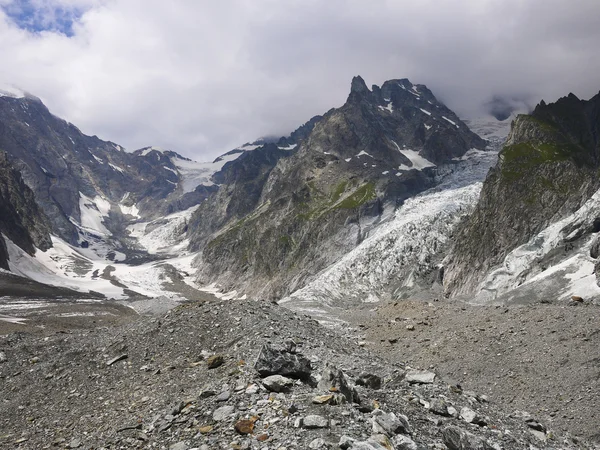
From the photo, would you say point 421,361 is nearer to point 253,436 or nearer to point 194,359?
point 194,359

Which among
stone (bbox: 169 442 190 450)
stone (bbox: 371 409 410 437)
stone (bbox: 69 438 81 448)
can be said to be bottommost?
stone (bbox: 69 438 81 448)

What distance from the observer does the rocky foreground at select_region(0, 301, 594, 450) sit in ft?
39.2

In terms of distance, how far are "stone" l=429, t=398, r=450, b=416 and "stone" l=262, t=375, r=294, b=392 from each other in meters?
5.15

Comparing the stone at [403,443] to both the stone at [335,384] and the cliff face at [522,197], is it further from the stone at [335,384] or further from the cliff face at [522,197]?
the cliff face at [522,197]

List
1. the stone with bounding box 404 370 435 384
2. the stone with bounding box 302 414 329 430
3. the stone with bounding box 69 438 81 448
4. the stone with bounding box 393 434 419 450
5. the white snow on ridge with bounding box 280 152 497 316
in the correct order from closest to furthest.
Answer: the stone with bounding box 393 434 419 450, the stone with bounding box 302 414 329 430, the stone with bounding box 69 438 81 448, the stone with bounding box 404 370 435 384, the white snow on ridge with bounding box 280 152 497 316

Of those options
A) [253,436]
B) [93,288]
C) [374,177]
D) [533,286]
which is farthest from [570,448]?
[93,288]

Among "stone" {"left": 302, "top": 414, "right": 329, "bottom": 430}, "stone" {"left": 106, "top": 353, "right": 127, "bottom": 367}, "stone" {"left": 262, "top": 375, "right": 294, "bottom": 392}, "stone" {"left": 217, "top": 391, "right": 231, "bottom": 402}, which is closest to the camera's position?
"stone" {"left": 302, "top": 414, "right": 329, "bottom": 430}

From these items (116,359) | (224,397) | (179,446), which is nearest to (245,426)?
(179,446)

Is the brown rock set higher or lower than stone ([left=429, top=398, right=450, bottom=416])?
higher

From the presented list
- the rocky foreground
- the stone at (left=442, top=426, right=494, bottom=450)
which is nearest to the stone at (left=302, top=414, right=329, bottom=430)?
the rocky foreground

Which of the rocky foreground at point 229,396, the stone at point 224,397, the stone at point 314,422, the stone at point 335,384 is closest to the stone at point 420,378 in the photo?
the rocky foreground at point 229,396

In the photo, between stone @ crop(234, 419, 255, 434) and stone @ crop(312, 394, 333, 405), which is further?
stone @ crop(312, 394, 333, 405)

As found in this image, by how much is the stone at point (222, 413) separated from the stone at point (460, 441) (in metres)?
6.22

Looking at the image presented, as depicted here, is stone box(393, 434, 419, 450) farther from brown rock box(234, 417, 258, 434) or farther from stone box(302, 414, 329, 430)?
brown rock box(234, 417, 258, 434)
